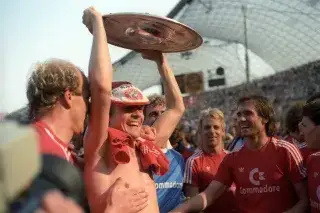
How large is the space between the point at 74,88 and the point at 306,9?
30.9 m

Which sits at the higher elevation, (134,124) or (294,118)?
(134,124)

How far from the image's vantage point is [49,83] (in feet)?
7.06

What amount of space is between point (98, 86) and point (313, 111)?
5.96ft

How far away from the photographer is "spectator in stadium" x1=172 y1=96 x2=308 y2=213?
3604 millimetres

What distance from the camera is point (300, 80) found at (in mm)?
28109

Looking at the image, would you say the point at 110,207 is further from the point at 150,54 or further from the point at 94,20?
the point at 150,54

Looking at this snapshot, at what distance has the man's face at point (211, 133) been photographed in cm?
469

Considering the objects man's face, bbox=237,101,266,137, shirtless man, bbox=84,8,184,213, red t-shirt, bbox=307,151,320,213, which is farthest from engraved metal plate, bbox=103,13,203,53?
red t-shirt, bbox=307,151,320,213

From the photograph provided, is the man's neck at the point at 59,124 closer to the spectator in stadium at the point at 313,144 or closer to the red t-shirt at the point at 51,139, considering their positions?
the red t-shirt at the point at 51,139

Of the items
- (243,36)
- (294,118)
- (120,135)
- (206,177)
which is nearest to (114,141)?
(120,135)

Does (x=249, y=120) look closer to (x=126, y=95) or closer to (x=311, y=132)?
(x=311, y=132)

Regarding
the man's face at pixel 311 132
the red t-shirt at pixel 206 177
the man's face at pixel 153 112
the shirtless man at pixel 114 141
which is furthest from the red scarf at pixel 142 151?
the man's face at pixel 153 112

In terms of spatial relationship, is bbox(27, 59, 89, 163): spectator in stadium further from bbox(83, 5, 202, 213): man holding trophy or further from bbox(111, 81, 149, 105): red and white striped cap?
bbox(111, 81, 149, 105): red and white striped cap

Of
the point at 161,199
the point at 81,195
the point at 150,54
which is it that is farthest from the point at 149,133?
the point at 81,195
